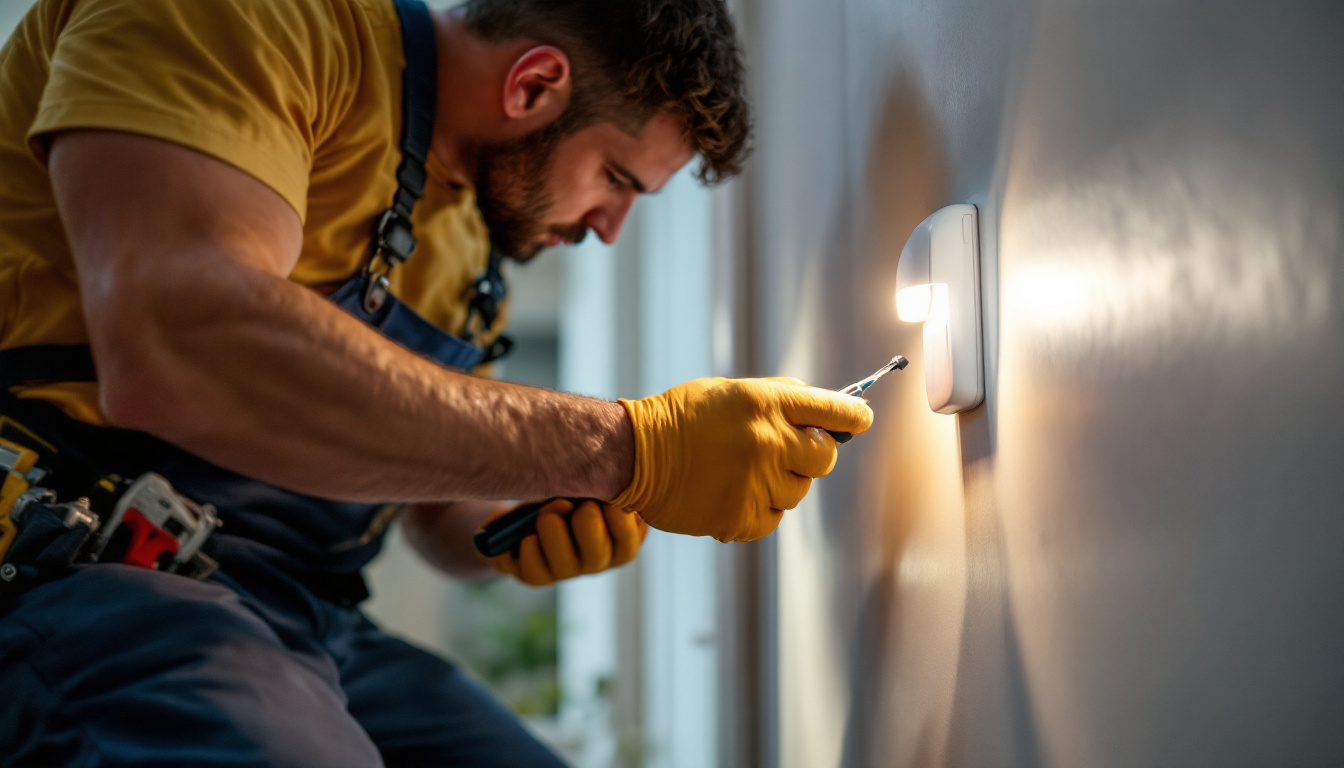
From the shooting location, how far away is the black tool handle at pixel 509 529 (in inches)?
38.0

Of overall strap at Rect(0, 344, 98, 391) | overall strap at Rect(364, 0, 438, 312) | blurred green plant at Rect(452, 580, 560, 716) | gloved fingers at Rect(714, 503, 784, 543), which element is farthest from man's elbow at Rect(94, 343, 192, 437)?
blurred green plant at Rect(452, 580, 560, 716)

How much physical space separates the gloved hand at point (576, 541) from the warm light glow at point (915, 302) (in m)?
0.44

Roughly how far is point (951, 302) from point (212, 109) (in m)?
0.59

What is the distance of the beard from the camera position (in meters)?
1.05

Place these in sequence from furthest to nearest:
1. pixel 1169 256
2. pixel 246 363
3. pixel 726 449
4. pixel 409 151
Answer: pixel 409 151, pixel 726 449, pixel 246 363, pixel 1169 256

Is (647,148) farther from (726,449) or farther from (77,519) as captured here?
(77,519)

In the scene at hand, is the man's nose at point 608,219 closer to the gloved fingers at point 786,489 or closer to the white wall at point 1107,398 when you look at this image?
the white wall at point 1107,398

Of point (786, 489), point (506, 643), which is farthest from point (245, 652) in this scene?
point (506, 643)

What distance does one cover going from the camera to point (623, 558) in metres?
1.07

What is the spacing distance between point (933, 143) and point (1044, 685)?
1.40 ft

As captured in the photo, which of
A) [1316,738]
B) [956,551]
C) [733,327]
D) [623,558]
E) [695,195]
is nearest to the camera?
[1316,738]

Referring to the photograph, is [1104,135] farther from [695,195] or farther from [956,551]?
[695,195]

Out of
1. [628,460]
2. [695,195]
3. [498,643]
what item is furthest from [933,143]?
[498,643]

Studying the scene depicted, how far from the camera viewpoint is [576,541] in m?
1.03
